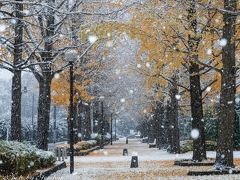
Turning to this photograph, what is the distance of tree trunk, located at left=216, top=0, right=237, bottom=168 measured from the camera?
14711 mm

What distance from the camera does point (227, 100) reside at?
14.9 m

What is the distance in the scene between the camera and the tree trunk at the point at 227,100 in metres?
14.7

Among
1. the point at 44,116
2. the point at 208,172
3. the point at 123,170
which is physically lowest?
the point at 123,170

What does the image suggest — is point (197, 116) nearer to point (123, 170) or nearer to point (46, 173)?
point (123, 170)

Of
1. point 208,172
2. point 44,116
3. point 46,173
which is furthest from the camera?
point 44,116

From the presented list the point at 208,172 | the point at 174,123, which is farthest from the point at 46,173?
the point at 174,123

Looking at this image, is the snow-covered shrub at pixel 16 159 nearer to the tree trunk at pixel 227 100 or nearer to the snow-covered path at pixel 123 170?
the snow-covered path at pixel 123 170

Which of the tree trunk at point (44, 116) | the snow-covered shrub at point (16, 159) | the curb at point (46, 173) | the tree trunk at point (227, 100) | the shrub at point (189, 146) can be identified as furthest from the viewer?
the shrub at point (189, 146)

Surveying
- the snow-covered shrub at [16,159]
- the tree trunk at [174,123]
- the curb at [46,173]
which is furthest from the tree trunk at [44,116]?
the tree trunk at [174,123]

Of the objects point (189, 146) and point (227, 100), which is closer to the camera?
point (227, 100)

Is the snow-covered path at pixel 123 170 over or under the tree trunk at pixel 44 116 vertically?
under

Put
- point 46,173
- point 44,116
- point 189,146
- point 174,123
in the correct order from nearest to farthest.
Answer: point 46,173, point 44,116, point 174,123, point 189,146

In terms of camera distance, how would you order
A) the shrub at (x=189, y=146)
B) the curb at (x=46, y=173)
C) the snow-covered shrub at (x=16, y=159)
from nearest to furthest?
1. the snow-covered shrub at (x=16, y=159)
2. the curb at (x=46, y=173)
3. the shrub at (x=189, y=146)

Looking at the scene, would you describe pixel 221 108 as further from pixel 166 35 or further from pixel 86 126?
pixel 86 126
